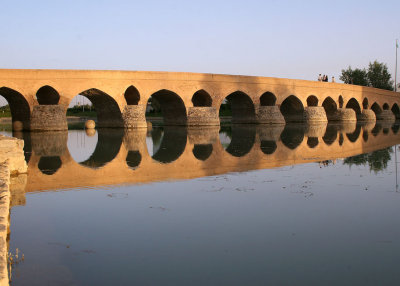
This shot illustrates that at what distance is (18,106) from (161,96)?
29.5 ft

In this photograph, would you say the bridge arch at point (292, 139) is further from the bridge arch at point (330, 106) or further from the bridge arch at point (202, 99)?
the bridge arch at point (330, 106)

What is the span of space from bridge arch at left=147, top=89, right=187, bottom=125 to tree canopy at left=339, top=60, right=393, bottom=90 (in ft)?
129

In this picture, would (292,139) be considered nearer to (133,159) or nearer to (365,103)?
(133,159)

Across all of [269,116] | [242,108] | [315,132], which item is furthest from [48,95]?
[269,116]

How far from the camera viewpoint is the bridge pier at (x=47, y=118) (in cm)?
2217

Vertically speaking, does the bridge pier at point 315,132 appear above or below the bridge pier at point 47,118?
below

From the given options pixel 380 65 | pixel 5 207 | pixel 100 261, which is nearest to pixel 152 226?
pixel 100 261

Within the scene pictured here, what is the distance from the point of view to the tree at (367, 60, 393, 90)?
202 ft

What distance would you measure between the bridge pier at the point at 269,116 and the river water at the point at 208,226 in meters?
22.1

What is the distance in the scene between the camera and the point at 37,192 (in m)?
6.59

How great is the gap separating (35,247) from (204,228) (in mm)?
1620

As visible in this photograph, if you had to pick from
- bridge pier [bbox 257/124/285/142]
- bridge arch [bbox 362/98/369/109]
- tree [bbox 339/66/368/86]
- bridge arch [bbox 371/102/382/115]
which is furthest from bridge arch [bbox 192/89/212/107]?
tree [bbox 339/66/368/86]

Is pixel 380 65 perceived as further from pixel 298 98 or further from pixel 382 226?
pixel 382 226

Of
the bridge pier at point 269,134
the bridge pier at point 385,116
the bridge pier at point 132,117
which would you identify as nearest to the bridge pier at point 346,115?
the bridge pier at point 385,116
